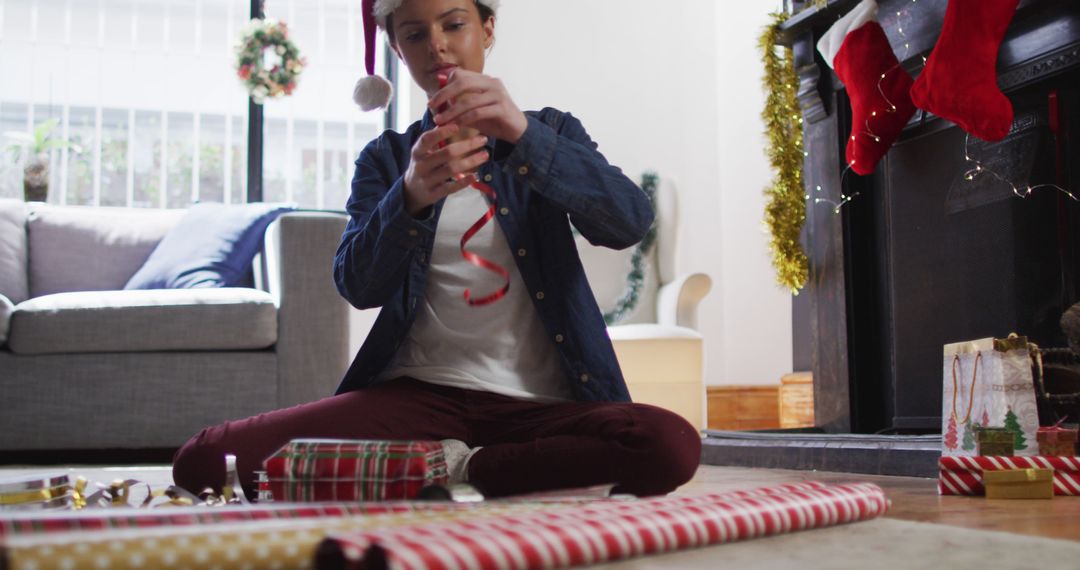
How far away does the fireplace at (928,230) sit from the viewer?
1.90 metres

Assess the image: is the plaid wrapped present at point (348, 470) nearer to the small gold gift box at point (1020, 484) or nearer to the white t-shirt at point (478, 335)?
the white t-shirt at point (478, 335)

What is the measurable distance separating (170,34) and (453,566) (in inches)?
183

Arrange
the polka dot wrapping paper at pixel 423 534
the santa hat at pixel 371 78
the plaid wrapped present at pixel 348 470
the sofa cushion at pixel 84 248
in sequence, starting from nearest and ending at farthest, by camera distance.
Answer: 1. the polka dot wrapping paper at pixel 423 534
2. the plaid wrapped present at pixel 348 470
3. the santa hat at pixel 371 78
4. the sofa cushion at pixel 84 248

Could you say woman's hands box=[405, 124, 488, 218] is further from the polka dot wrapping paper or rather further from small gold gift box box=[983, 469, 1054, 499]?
small gold gift box box=[983, 469, 1054, 499]

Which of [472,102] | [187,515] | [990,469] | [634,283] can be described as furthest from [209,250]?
[187,515]

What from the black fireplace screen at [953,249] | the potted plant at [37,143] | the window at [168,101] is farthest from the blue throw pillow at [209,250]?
the black fireplace screen at [953,249]

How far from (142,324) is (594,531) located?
2.20 meters

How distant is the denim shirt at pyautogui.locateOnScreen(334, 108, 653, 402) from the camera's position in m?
1.17

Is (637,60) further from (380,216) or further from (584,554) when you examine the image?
(584,554)

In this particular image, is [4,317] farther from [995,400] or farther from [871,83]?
[995,400]

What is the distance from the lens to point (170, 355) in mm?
2611

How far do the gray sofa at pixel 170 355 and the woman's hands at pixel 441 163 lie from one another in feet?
5.26

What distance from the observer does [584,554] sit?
2.12 ft

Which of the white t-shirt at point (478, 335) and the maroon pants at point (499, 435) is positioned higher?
the white t-shirt at point (478, 335)
